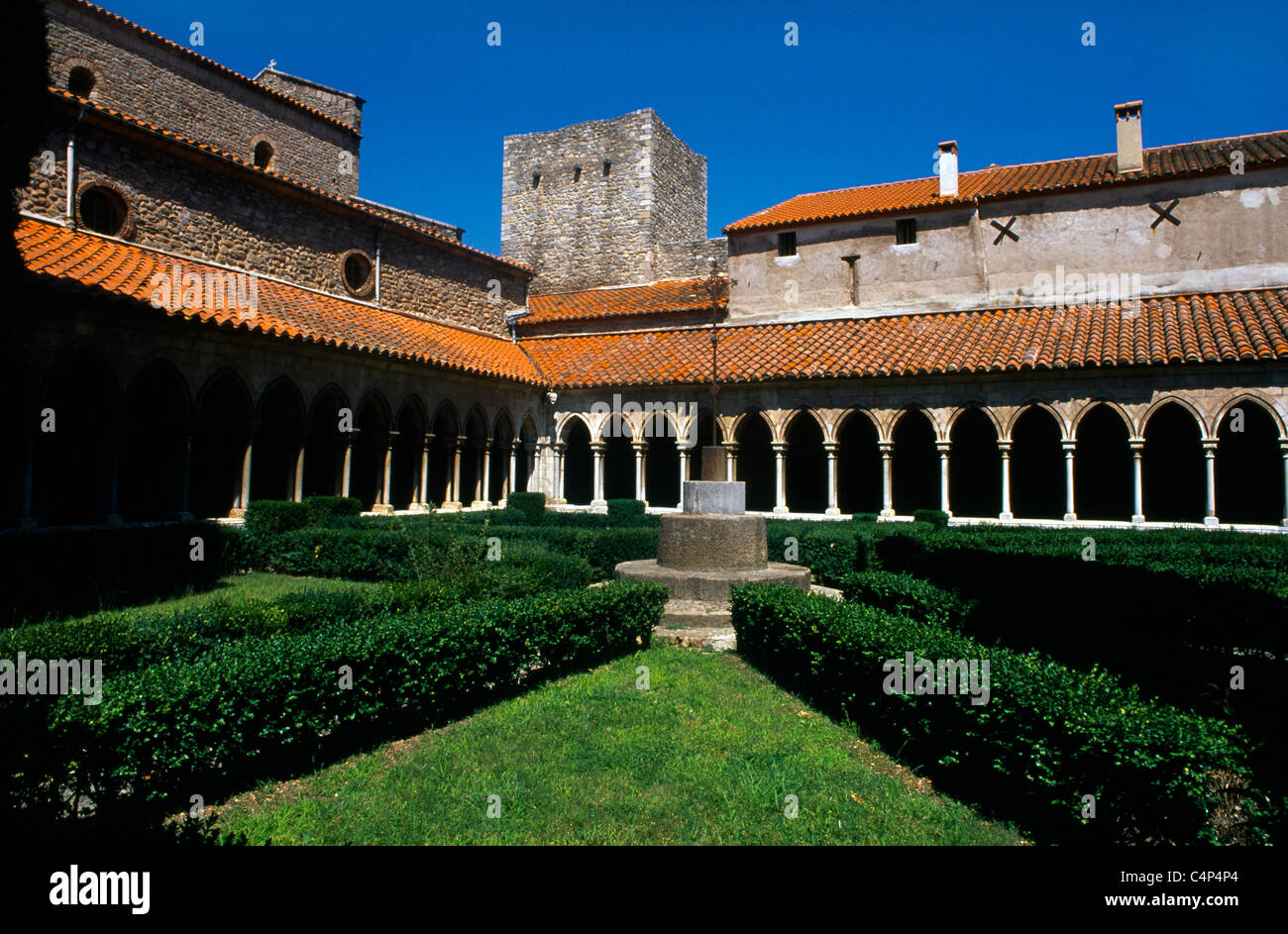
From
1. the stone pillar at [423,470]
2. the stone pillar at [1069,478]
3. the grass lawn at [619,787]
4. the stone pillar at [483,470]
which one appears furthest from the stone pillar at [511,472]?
the grass lawn at [619,787]

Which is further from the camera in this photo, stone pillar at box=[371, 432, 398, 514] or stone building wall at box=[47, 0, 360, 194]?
stone building wall at box=[47, 0, 360, 194]

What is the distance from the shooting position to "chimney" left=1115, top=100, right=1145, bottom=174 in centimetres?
1727

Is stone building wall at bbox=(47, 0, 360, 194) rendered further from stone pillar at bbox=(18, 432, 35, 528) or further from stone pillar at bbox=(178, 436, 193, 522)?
stone pillar at bbox=(18, 432, 35, 528)

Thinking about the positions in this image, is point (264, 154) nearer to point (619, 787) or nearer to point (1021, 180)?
point (1021, 180)


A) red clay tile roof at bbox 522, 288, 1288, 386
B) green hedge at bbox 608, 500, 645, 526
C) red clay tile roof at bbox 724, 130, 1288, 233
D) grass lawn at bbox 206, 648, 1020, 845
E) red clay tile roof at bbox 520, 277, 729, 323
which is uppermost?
red clay tile roof at bbox 724, 130, 1288, 233

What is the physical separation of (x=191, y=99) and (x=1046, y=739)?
21.3 metres

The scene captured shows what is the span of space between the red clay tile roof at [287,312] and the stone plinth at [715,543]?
8.07m

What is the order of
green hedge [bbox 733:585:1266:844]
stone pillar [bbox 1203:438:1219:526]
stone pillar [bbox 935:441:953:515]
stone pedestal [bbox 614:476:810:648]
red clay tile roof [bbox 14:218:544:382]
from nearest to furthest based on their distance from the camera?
green hedge [bbox 733:585:1266:844], stone pedestal [bbox 614:476:810:648], red clay tile roof [bbox 14:218:544:382], stone pillar [bbox 1203:438:1219:526], stone pillar [bbox 935:441:953:515]

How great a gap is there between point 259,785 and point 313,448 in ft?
43.1

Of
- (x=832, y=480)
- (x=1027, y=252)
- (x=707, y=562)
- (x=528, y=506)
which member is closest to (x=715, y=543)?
(x=707, y=562)

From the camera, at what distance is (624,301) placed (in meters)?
22.1

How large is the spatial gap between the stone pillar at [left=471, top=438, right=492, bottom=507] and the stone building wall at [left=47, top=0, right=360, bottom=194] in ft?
30.5

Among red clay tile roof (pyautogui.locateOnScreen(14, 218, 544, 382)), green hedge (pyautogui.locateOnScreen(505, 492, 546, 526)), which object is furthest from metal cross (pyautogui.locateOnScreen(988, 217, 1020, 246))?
green hedge (pyautogui.locateOnScreen(505, 492, 546, 526))
